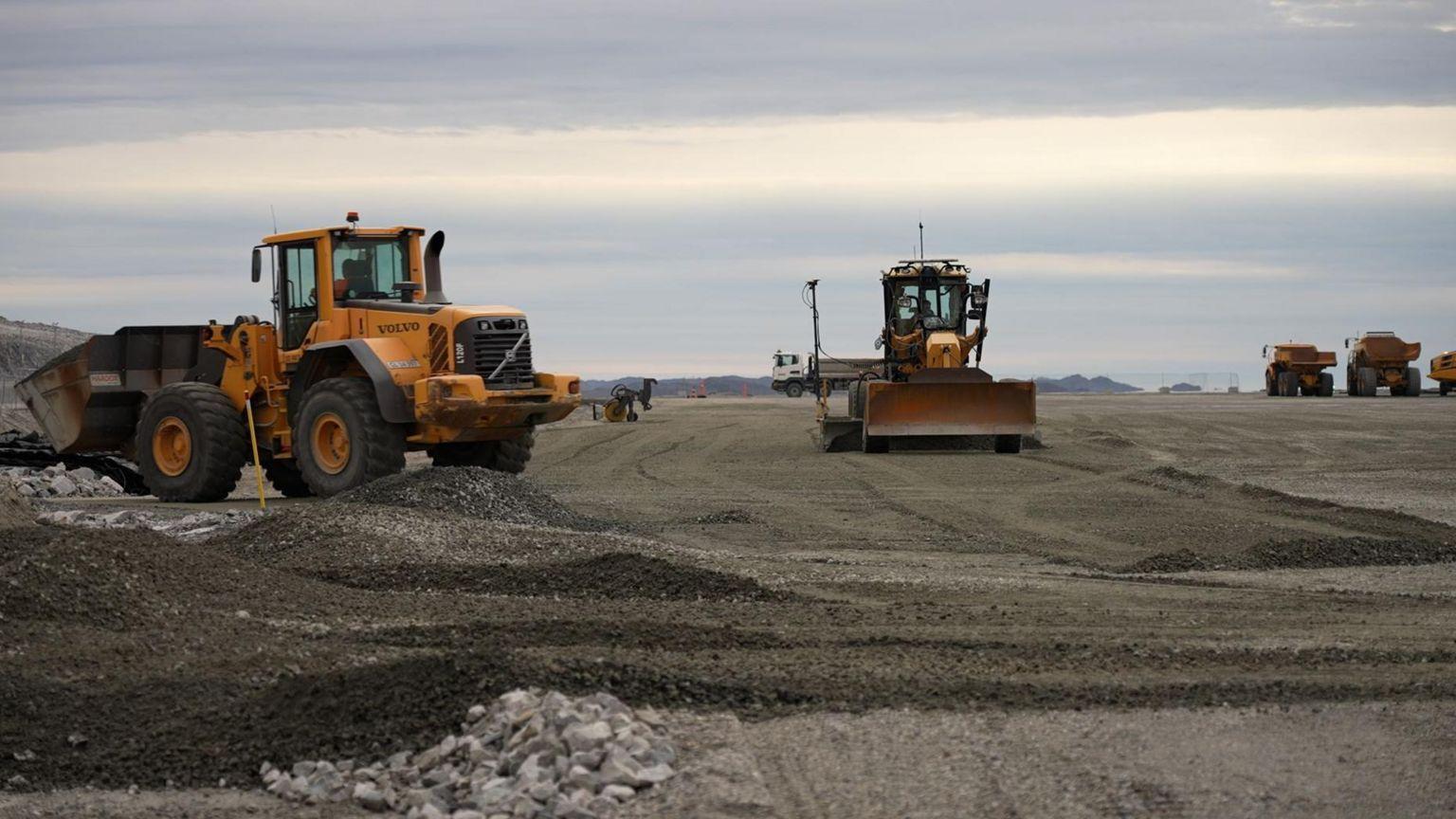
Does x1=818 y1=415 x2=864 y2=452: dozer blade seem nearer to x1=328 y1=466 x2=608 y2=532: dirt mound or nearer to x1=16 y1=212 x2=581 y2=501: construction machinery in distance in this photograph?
x1=16 y1=212 x2=581 y2=501: construction machinery in distance

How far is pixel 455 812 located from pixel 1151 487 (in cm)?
1442

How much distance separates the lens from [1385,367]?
54.9 meters

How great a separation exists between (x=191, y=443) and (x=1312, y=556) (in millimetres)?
12200

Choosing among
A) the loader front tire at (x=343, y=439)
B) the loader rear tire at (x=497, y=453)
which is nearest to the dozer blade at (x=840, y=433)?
the loader rear tire at (x=497, y=453)

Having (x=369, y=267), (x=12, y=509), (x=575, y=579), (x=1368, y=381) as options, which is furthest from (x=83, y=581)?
(x=1368, y=381)

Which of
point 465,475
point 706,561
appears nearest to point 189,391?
point 465,475

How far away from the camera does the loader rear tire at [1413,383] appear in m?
53.8

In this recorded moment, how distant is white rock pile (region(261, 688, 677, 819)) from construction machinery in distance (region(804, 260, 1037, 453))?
59.2 ft

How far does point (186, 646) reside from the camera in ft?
29.0

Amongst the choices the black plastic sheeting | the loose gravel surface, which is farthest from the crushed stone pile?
the black plastic sheeting

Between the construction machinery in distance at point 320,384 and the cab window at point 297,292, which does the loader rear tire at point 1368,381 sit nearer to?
the construction machinery in distance at point 320,384

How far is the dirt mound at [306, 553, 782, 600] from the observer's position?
10930 millimetres

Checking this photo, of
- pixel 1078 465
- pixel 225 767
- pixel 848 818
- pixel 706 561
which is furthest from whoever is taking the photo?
pixel 1078 465

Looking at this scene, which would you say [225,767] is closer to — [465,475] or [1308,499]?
[465,475]
